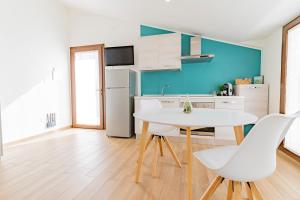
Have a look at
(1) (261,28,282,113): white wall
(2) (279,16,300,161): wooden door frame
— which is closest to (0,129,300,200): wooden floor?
(2) (279,16,300,161): wooden door frame

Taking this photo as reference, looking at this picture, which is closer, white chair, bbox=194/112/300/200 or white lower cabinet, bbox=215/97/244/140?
white chair, bbox=194/112/300/200

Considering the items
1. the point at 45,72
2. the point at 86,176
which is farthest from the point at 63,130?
the point at 86,176

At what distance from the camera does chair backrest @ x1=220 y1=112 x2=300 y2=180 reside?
92 centimetres

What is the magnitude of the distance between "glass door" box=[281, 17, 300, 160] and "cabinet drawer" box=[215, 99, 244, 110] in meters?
0.61

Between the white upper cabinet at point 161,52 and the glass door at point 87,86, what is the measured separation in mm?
1449

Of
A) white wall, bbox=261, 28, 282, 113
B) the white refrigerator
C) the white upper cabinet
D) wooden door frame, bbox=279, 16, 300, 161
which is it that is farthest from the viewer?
the white refrigerator

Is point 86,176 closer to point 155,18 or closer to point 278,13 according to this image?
point 155,18

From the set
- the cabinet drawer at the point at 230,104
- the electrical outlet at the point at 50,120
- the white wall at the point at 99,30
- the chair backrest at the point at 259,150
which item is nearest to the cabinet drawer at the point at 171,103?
the cabinet drawer at the point at 230,104

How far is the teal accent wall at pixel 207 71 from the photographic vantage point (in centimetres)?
356

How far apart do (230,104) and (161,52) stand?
5.62 ft

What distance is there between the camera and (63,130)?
449cm

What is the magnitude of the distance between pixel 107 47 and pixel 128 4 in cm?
137

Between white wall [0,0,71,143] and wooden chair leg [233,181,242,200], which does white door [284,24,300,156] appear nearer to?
wooden chair leg [233,181,242,200]

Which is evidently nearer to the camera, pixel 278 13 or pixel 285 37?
pixel 278 13
